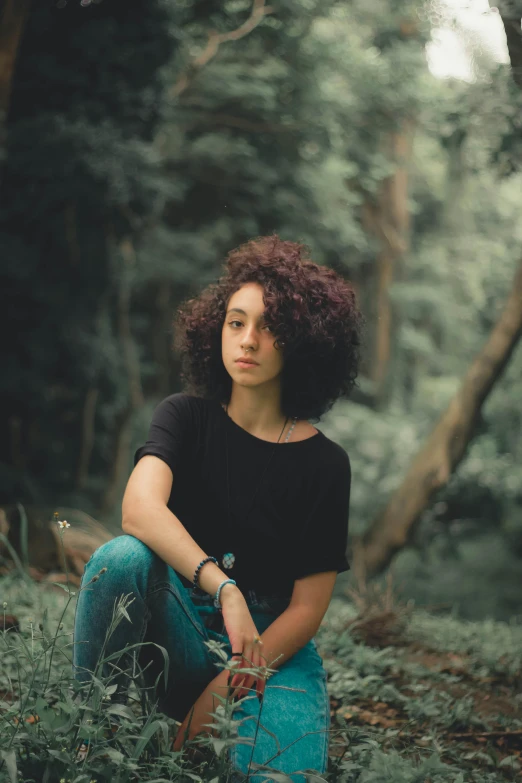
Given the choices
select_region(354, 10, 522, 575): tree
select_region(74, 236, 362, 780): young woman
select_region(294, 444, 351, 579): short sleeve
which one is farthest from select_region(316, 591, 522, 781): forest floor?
select_region(354, 10, 522, 575): tree

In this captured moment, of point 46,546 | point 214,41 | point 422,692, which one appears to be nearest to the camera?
point 422,692

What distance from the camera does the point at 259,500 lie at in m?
2.29

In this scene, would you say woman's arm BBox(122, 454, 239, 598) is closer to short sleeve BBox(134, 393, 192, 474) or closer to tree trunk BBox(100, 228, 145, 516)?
short sleeve BBox(134, 393, 192, 474)

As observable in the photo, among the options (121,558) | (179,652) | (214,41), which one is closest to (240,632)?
(179,652)

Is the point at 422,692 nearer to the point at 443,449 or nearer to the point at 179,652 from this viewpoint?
the point at 179,652

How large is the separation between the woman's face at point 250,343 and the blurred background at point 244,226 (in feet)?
7.21

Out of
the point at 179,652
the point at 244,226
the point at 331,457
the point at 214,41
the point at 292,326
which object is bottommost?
the point at 179,652

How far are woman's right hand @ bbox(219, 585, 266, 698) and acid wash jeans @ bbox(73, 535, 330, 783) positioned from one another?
76 millimetres

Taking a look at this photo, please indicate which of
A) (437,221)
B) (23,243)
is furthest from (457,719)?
(437,221)

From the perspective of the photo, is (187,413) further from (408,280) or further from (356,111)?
(408,280)

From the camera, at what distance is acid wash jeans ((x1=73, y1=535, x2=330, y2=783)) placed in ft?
6.33

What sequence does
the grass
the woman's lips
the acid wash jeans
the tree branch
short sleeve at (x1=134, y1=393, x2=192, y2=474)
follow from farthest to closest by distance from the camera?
the tree branch → the woman's lips → short sleeve at (x1=134, y1=393, x2=192, y2=474) → the acid wash jeans → the grass

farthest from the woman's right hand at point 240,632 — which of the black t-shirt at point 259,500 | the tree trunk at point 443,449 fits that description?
the tree trunk at point 443,449

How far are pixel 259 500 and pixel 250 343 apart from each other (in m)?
0.47
